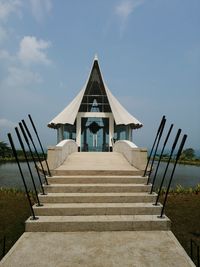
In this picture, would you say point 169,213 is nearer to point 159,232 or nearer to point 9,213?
point 159,232

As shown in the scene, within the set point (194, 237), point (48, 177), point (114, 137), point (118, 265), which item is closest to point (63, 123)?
point (114, 137)

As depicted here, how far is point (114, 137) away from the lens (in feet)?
75.0

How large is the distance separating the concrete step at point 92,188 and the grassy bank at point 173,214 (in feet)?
4.03

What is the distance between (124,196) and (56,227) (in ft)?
5.28

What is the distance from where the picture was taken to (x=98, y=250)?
396 cm

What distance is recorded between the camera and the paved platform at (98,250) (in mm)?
A: 3617

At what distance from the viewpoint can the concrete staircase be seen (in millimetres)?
4789

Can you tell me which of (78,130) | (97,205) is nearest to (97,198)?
(97,205)

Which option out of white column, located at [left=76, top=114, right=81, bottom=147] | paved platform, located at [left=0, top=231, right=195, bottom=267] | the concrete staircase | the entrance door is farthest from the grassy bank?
the entrance door

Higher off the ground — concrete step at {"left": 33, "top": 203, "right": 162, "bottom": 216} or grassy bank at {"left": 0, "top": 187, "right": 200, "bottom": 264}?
concrete step at {"left": 33, "top": 203, "right": 162, "bottom": 216}

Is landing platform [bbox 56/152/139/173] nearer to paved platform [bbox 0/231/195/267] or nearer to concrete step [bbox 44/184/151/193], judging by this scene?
concrete step [bbox 44/184/151/193]

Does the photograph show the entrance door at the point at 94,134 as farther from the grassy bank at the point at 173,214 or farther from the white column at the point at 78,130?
the grassy bank at the point at 173,214

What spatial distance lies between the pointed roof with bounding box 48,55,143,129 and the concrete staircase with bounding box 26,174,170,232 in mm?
14591

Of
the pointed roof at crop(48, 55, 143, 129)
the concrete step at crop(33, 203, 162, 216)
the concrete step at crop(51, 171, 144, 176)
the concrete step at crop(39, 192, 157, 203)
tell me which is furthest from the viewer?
the pointed roof at crop(48, 55, 143, 129)
